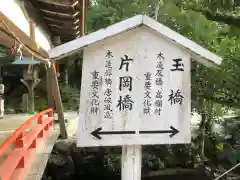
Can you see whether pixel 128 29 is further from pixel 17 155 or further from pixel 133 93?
pixel 17 155

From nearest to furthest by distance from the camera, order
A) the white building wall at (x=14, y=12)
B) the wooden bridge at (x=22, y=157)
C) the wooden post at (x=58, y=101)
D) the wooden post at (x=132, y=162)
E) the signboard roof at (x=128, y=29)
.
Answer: the signboard roof at (x=128, y=29), the wooden post at (x=132, y=162), the white building wall at (x=14, y=12), the wooden bridge at (x=22, y=157), the wooden post at (x=58, y=101)

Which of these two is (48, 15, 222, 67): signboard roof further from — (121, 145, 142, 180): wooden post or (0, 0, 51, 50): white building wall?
(121, 145, 142, 180): wooden post

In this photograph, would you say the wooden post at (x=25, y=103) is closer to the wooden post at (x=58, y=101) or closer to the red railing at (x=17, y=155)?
the wooden post at (x=58, y=101)

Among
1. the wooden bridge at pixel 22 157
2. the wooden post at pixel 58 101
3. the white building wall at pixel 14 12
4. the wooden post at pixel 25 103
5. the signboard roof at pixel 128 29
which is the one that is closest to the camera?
the signboard roof at pixel 128 29

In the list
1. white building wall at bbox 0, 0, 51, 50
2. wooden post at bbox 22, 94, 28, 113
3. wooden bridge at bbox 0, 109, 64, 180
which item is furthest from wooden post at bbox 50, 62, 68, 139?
wooden post at bbox 22, 94, 28, 113

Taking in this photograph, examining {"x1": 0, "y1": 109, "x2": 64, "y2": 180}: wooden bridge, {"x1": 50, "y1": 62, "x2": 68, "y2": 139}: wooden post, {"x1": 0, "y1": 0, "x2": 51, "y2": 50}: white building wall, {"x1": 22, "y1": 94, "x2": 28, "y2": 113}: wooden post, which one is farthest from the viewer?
{"x1": 22, "y1": 94, "x2": 28, "y2": 113}: wooden post

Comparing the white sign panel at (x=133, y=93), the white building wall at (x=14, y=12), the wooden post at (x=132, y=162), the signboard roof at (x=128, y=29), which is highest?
the white building wall at (x=14, y=12)

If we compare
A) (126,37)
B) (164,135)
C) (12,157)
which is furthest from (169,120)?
(12,157)

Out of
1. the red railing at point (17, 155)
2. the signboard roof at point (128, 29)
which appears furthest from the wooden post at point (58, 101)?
the signboard roof at point (128, 29)

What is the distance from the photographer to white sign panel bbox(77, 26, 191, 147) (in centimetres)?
394

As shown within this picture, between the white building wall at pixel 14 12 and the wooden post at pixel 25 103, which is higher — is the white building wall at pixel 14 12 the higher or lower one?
the higher one

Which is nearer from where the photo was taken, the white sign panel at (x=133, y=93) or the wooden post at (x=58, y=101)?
the white sign panel at (x=133, y=93)

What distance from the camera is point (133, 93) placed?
3949 mm

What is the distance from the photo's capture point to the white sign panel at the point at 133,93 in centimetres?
394
